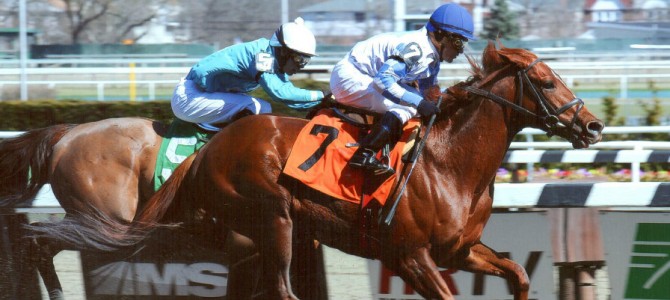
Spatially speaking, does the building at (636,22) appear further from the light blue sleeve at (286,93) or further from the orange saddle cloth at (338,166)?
the orange saddle cloth at (338,166)

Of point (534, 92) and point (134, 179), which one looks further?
point (134, 179)

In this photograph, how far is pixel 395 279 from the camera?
446 cm

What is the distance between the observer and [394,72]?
398cm

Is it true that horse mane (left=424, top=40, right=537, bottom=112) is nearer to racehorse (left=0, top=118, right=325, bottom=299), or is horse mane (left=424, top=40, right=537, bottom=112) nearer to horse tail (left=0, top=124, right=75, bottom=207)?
racehorse (left=0, top=118, right=325, bottom=299)

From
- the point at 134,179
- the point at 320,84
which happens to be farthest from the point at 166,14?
the point at 134,179

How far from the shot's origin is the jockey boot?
395 cm

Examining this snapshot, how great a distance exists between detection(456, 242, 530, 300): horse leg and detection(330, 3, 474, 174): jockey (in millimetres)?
521

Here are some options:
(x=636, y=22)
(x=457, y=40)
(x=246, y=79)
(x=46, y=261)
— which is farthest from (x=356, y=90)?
(x=636, y=22)

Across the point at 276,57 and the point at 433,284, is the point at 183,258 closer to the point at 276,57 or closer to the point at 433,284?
the point at 276,57

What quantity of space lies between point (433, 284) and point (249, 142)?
39.9 inches

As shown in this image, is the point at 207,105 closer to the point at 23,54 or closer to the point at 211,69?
the point at 211,69

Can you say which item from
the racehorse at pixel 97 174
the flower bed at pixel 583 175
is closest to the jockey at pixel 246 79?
the racehorse at pixel 97 174

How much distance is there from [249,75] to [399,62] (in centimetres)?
104

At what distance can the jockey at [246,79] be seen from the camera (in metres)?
4.59
